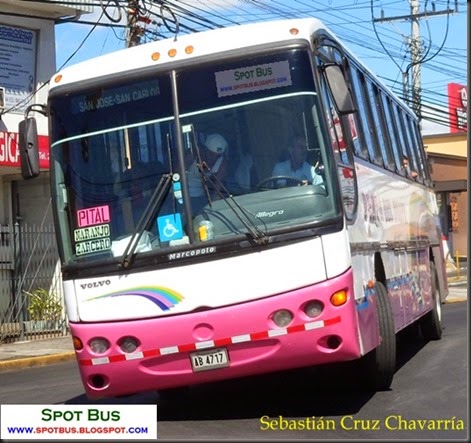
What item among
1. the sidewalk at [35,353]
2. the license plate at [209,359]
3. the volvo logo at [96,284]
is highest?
the volvo logo at [96,284]

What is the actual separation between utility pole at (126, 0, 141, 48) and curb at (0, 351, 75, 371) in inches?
289

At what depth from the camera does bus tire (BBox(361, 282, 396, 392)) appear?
9.47 m

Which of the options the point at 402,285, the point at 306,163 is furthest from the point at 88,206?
the point at 402,285

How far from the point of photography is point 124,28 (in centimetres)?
2172

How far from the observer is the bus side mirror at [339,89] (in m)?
8.30

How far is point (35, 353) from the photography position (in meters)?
17.6

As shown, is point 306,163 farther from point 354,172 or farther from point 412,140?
point 412,140

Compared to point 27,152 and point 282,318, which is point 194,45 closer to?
point 27,152

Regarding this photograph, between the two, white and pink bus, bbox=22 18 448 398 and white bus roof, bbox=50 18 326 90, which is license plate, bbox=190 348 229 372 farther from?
white bus roof, bbox=50 18 326 90

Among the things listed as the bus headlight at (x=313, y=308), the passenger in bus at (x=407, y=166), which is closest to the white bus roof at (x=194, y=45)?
the bus headlight at (x=313, y=308)

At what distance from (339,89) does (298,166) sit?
753 millimetres

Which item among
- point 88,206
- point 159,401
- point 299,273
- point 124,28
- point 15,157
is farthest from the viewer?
point 124,28

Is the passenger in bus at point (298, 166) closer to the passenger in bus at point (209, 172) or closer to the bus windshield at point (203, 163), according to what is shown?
the bus windshield at point (203, 163)

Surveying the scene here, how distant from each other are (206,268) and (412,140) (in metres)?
8.09
